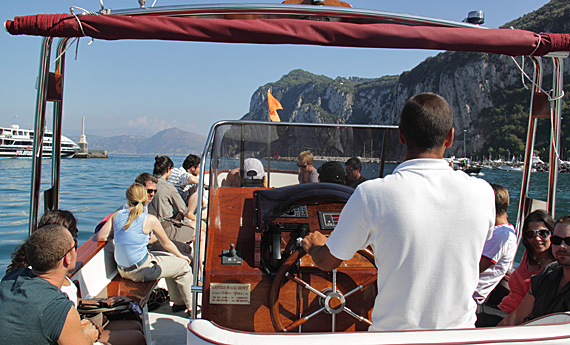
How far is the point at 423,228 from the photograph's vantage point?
129 cm

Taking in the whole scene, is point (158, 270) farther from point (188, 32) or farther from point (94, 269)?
point (188, 32)

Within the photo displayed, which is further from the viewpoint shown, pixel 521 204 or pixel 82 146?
pixel 82 146

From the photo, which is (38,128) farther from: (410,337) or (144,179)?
(410,337)

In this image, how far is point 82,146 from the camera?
263 ft

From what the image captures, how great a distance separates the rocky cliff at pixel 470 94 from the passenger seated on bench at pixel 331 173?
56948 millimetres

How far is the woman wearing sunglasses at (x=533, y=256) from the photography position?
2701 millimetres

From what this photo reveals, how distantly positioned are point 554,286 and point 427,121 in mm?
1529

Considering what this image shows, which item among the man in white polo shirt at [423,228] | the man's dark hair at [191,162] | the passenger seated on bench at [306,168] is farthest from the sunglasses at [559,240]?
the man's dark hair at [191,162]

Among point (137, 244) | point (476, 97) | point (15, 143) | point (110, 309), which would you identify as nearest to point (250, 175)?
point (137, 244)

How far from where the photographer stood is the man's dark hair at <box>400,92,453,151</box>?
1368mm

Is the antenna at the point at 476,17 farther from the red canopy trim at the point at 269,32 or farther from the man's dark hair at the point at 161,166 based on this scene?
the man's dark hair at the point at 161,166

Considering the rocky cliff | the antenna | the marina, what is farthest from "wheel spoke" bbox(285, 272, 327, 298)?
the rocky cliff

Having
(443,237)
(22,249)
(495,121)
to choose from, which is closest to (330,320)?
(443,237)

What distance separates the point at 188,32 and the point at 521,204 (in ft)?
9.52
